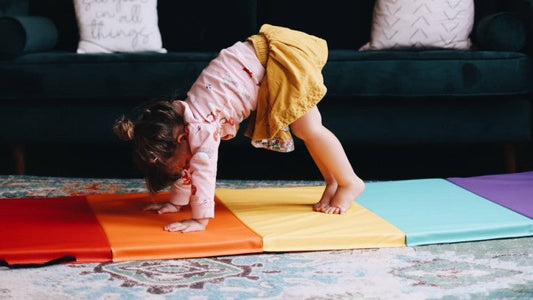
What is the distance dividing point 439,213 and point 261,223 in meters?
0.49

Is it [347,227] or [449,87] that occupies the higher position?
[449,87]

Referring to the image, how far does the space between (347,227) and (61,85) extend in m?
1.24

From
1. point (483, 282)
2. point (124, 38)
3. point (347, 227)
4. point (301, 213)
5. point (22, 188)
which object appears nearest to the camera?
point (483, 282)

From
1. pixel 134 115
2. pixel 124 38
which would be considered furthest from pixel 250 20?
pixel 134 115

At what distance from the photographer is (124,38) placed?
3.08 meters

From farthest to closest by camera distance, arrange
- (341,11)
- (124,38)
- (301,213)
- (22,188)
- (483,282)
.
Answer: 1. (341,11)
2. (124,38)
3. (22,188)
4. (301,213)
5. (483,282)

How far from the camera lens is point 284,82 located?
214cm

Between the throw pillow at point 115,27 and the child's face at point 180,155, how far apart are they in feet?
3.69

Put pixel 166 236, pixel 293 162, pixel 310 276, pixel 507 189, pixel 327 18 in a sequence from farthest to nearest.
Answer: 1. pixel 327 18
2. pixel 293 162
3. pixel 507 189
4. pixel 166 236
5. pixel 310 276

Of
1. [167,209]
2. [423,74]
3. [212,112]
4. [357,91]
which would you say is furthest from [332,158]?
[423,74]

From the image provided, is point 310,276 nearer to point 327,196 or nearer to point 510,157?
point 327,196

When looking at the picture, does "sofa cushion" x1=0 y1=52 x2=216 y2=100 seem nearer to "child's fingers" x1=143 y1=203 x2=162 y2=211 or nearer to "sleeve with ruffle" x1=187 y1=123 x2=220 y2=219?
"child's fingers" x1=143 y1=203 x2=162 y2=211

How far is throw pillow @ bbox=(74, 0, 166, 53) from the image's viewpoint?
307 centimetres

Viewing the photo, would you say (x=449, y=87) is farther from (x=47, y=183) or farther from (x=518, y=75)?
(x=47, y=183)
